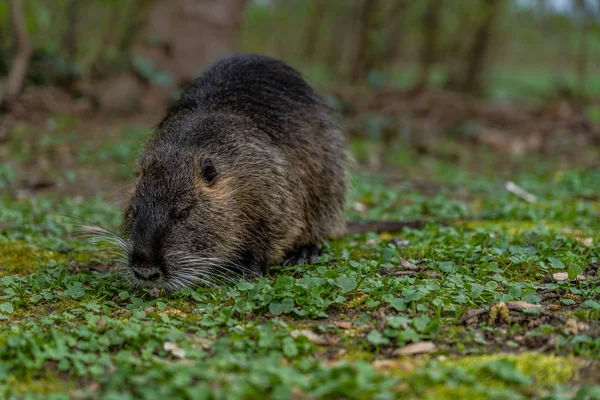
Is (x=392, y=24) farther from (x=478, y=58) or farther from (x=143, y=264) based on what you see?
(x=143, y=264)

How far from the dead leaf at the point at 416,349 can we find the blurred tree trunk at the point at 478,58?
12774 mm

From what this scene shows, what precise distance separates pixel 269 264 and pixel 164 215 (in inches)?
36.0

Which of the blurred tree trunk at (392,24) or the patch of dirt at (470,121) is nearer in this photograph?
the patch of dirt at (470,121)

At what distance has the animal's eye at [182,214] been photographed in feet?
13.8

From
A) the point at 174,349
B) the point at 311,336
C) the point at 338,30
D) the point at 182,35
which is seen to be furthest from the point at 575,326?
Result: the point at 338,30

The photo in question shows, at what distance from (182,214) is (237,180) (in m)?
0.51

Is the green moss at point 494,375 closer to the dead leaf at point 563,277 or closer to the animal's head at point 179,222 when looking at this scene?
the dead leaf at point 563,277

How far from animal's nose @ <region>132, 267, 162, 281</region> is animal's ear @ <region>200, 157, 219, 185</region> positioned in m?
0.74

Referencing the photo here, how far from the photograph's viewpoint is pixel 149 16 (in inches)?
475

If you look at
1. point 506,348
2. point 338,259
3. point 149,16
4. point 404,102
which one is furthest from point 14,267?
point 404,102

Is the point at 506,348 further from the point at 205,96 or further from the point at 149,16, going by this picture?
the point at 149,16

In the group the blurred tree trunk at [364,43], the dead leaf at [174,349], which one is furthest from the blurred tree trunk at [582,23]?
the dead leaf at [174,349]

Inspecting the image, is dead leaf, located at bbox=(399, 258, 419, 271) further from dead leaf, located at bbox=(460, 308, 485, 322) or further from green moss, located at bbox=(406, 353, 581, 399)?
green moss, located at bbox=(406, 353, 581, 399)

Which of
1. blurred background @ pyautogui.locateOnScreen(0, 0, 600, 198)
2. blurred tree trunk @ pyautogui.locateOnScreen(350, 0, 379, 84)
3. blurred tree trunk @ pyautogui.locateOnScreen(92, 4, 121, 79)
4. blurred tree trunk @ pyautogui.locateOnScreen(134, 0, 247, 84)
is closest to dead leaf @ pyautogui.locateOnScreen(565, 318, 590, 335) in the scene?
blurred background @ pyautogui.locateOnScreen(0, 0, 600, 198)
